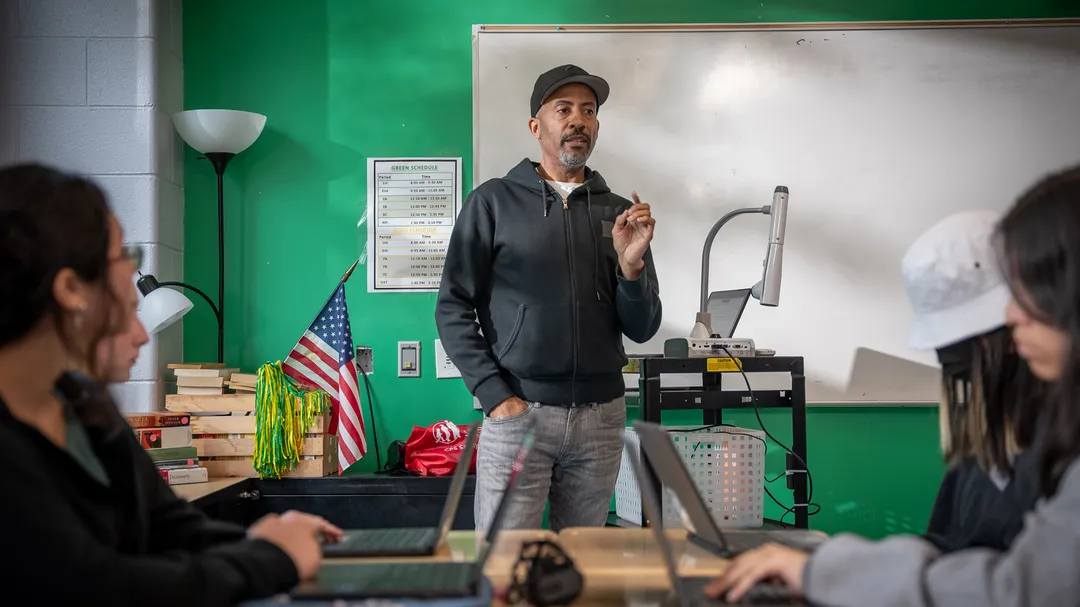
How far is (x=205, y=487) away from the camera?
2.94 m

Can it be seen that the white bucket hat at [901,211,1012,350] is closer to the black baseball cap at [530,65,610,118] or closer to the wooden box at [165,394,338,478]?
the black baseball cap at [530,65,610,118]

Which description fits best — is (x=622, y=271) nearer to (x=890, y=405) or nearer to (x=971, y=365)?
(x=971, y=365)

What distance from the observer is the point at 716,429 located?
304cm

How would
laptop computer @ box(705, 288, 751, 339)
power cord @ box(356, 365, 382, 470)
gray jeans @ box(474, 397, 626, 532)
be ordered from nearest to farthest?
gray jeans @ box(474, 397, 626, 532)
laptop computer @ box(705, 288, 751, 339)
power cord @ box(356, 365, 382, 470)

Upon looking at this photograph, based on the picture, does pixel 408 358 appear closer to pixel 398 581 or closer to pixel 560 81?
pixel 560 81

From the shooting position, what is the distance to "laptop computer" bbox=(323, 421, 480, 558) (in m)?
1.39

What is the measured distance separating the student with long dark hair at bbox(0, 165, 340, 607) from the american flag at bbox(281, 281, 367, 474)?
2037mm

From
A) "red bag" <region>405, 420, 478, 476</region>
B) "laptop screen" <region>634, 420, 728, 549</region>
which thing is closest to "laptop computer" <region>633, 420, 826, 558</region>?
"laptop screen" <region>634, 420, 728, 549</region>

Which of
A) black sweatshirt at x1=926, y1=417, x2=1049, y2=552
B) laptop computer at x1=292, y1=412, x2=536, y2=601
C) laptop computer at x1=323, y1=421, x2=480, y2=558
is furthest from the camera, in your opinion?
laptop computer at x1=323, y1=421, x2=480, y2=558

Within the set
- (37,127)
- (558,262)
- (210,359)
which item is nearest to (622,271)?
(558,262)

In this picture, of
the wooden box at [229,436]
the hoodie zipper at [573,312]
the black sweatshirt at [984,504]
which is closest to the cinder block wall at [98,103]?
the wooden box at [229,436]

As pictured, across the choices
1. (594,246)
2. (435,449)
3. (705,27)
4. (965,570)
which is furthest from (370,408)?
(965,570)

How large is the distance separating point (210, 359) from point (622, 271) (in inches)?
76.3

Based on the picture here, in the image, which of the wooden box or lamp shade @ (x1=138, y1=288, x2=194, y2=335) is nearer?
lamp shade @ (x1=138, y1=288, x2=194, y2=335)
